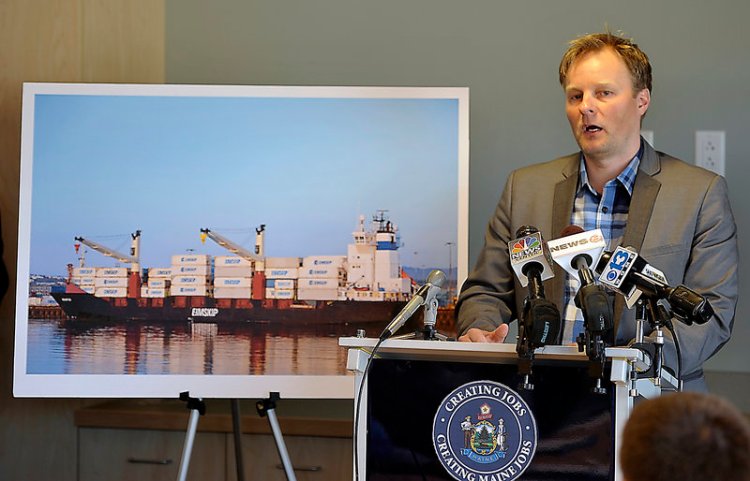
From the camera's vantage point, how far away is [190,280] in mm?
3000

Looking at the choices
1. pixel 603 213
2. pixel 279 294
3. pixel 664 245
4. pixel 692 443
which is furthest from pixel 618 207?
pixel 692 443

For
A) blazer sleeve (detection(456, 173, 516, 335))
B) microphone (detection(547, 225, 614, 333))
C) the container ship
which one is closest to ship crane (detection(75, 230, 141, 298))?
the container ship

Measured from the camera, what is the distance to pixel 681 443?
0.88 meters

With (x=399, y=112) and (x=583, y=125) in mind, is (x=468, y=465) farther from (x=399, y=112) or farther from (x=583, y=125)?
(x=399, y=112)

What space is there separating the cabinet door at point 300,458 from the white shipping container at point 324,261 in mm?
701

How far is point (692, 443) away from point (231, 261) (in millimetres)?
2261

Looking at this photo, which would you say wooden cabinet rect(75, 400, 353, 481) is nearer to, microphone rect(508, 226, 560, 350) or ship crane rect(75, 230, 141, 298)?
ship crane rect(75, 230, 141, 298)

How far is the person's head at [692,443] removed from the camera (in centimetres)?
86

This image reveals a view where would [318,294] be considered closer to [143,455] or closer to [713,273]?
[143,455]

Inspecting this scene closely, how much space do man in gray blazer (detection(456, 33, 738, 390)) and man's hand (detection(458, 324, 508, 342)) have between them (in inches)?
5.4

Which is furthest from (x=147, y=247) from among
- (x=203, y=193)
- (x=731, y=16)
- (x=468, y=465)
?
(x=731, y=16)

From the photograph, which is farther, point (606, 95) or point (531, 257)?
point (606, 95)

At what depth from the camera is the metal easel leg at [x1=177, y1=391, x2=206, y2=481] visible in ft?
9.25

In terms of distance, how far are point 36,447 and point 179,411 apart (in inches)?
21.5
